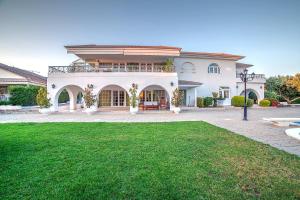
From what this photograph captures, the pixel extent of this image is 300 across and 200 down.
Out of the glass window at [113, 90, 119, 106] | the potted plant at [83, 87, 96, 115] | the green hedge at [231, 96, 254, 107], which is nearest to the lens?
the potted plant at [83, 87, 96, 115]

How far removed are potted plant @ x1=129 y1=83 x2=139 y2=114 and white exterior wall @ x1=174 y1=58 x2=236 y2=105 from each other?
9.68 metres

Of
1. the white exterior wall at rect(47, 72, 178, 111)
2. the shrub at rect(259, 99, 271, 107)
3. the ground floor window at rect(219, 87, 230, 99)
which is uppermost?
the white exterior wall at rect(47, 72, 178, 111)

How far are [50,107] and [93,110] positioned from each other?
438cm

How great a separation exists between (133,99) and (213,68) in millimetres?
15180

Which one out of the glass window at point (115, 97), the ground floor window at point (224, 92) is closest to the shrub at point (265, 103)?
the ground floor window at point (224, 92)

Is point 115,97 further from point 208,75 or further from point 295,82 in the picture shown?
point 295,82

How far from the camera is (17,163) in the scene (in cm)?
467

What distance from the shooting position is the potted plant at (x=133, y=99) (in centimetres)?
1839

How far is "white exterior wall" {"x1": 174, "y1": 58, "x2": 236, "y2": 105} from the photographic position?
1043 inches

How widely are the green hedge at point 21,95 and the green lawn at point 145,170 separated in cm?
1977

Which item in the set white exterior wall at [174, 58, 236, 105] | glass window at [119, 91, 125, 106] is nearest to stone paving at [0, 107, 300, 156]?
glass window at [119, 91, 125, 106]

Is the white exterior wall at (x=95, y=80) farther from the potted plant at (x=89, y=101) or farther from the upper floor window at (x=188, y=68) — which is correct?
the upper floor window at (x=188, y=68)

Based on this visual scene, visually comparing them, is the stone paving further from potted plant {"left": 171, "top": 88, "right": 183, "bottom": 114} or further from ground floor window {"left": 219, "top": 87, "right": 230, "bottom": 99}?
ground floor window {"left": 219, "top": 87, "right": 230, "bottom": 99}

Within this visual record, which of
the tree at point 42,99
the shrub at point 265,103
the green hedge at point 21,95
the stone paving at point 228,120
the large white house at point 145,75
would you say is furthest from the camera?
the shrub at point 265,103
